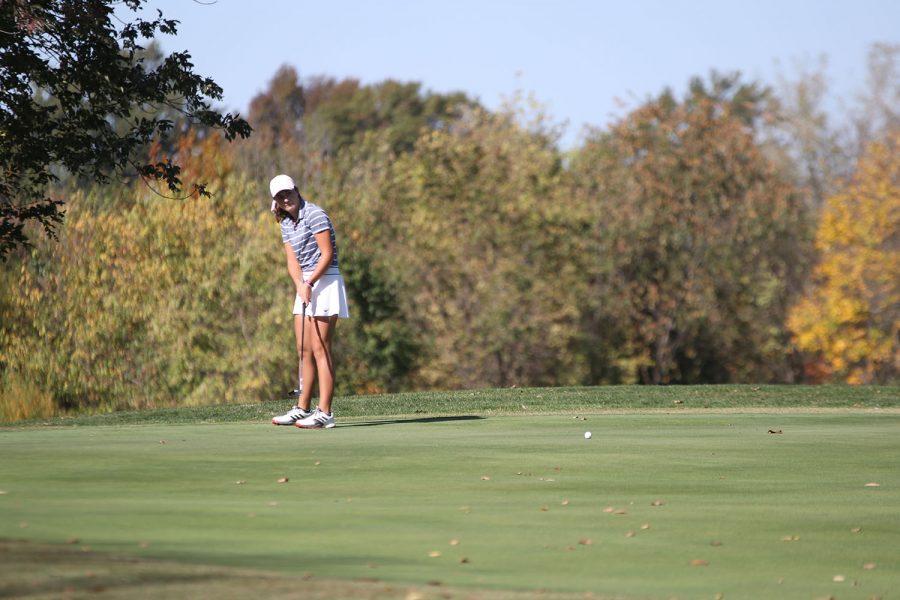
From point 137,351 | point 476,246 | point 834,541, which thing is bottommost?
point 834,541

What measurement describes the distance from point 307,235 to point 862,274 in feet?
88.2

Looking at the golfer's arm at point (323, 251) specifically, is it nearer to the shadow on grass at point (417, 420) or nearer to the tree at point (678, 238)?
the shadow on grass at point (417, 420)

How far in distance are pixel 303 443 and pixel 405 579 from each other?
5204 mm

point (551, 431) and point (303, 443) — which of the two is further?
point (551, 431)

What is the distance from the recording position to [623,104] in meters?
39.1

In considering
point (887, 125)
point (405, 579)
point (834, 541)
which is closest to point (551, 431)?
point (834, 541)

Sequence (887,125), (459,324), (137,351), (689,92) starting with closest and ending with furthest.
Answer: (137,351) → (459,324) → (887,125) → (689,92)

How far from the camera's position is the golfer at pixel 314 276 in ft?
38.1

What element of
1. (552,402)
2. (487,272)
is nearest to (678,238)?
(487,272)

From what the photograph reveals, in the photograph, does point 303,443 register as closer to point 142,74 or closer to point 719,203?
point 142,74

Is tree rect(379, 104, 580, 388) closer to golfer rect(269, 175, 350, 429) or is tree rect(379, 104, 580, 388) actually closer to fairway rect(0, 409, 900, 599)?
golfer rect(269, 175, 350, 429)

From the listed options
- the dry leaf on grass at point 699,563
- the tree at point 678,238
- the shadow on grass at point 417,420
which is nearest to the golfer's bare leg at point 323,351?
the shadow on grass at point 417,420

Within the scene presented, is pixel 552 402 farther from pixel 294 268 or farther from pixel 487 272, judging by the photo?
pixel 487 272

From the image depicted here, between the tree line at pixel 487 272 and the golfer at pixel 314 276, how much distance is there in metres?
12.9
